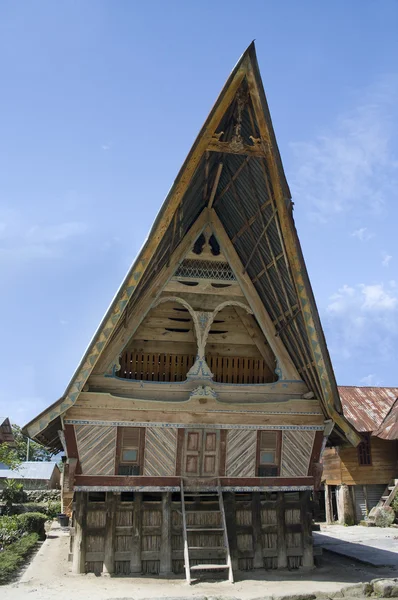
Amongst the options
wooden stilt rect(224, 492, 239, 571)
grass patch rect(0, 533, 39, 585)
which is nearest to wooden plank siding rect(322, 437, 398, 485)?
grass patch rect(0, 533, 39, 585)

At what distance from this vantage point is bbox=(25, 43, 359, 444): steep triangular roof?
33.3ft

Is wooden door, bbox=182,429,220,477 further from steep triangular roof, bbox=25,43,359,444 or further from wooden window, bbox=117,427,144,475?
steep triangular roof, bbox=25,43,359,444

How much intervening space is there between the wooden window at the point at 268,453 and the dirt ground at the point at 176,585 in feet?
6.37

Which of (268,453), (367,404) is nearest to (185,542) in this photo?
(268,453)

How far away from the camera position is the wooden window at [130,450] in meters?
11.3

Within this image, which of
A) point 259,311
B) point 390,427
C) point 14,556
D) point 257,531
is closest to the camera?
point 257,531

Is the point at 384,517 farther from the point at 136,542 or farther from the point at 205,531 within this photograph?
the point at 136,542

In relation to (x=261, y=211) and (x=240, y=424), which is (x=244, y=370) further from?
(x=261, y=211)

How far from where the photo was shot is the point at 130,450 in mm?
11391

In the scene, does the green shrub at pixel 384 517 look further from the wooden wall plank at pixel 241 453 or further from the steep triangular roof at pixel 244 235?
the wooden wall plank at pixel 241 453

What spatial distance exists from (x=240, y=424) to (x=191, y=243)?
4.10 metres

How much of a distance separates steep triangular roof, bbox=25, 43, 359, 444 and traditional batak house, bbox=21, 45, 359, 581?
0.03m

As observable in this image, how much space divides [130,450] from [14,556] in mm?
4548

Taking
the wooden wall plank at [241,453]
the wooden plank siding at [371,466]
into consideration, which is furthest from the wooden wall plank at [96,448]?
the wooden plank siding at [371,466]
